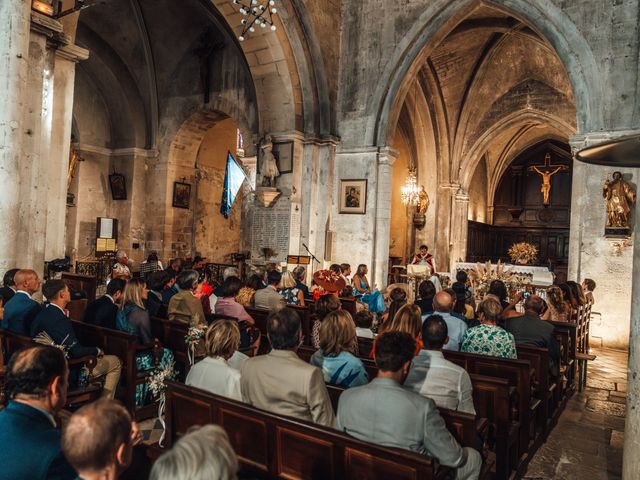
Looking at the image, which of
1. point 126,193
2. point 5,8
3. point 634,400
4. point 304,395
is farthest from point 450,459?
point 126,193

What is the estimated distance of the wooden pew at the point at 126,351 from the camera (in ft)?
14.9

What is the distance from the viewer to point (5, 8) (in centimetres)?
561

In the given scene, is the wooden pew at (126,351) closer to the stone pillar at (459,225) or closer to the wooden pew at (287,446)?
the wooden pew at (287,446)

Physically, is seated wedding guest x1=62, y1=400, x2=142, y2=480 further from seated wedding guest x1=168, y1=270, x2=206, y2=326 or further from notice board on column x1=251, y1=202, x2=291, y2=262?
notice board on column x1=251, y1=202, x2=291, y2=262

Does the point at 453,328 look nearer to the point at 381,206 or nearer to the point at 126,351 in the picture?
the point at 126,351

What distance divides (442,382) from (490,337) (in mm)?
1523

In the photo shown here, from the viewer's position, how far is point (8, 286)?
Result: 5.24m

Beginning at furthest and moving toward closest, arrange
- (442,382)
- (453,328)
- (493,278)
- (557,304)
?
(493,278) < (557,304) < (453,328) < (442,382)

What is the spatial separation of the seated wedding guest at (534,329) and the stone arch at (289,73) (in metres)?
8.07

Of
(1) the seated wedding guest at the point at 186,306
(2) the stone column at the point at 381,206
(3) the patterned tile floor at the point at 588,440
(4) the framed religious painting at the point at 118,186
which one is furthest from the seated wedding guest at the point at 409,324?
(4) the framed religious painting at the point at 118,186

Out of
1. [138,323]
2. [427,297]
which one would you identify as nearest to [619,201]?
[427,297]

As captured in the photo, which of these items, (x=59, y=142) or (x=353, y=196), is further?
(x=353, y=196)

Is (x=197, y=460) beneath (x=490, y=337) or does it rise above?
above

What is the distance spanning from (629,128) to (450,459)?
9.05 meters
